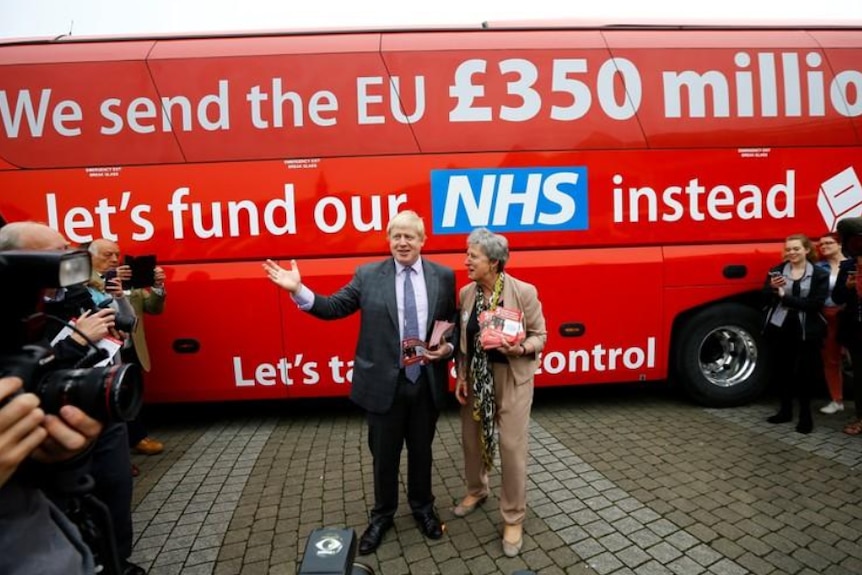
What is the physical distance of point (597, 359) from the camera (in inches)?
182

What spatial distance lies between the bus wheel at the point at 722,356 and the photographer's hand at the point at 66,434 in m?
4.99

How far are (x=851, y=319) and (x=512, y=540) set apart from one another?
12.5 ft

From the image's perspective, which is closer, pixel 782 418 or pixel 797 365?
pixel 797 365

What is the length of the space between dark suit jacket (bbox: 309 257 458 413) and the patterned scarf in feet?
0.70

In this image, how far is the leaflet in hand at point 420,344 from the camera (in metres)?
2.69

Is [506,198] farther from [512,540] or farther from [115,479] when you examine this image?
[115,479]

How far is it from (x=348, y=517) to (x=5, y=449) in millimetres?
2649

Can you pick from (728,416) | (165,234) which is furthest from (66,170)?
(728,416)

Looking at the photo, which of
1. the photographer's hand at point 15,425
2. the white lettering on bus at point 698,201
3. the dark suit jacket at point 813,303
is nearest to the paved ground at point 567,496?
the dark suit jacket at point 813,303

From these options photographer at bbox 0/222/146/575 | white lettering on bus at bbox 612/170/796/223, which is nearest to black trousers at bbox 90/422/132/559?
photographer at bbox 0/222/146/575

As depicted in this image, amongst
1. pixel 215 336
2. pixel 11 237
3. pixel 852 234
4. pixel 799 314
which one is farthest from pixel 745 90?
pixel 11 237

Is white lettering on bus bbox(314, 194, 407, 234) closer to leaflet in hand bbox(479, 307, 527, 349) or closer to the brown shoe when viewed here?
leaflet in hand bbox(479, 307, 527, 349)

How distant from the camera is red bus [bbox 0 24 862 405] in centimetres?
420

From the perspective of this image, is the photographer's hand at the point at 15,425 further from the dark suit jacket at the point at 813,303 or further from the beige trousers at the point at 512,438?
the dark suit jacket at the point at 813,303
